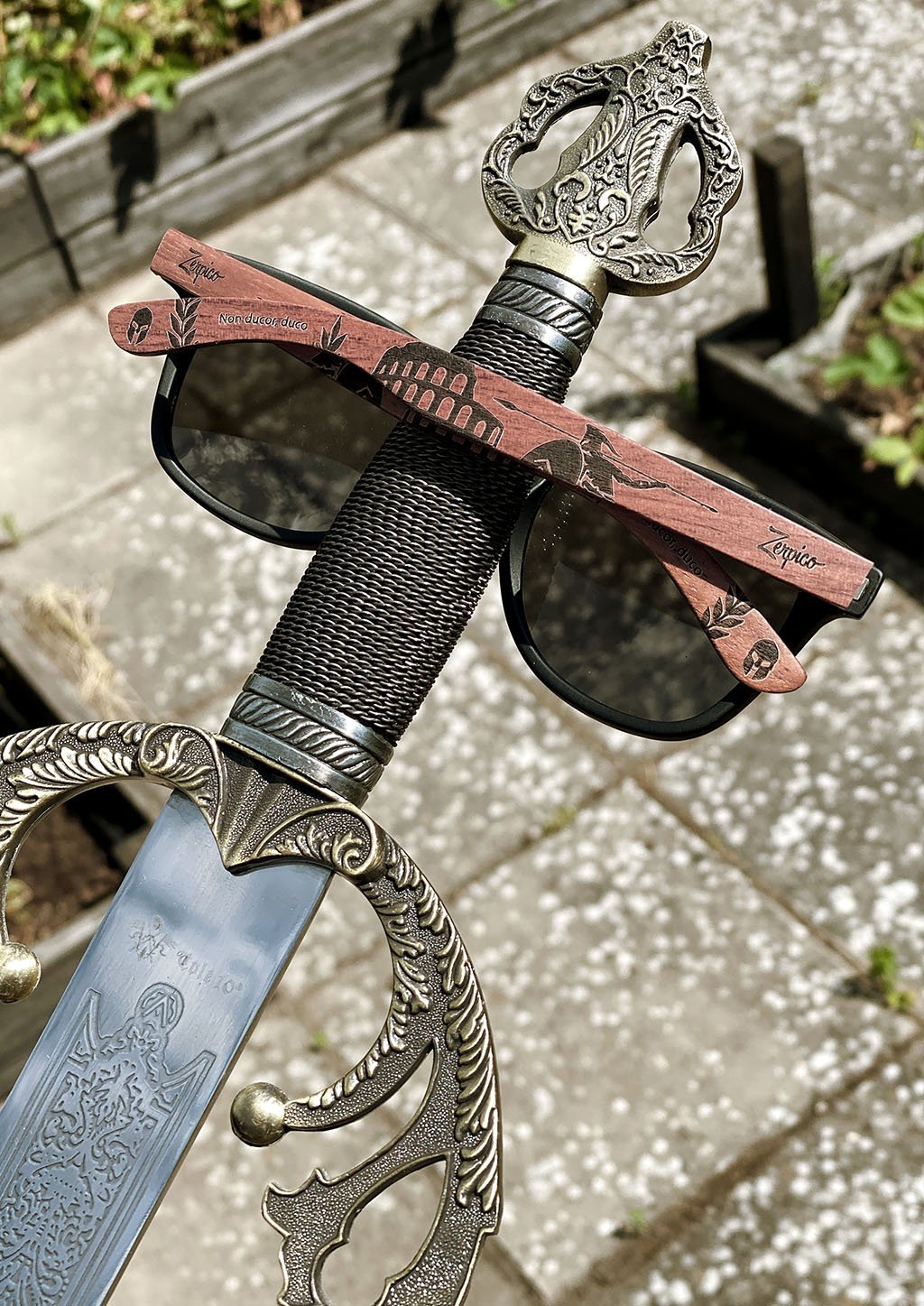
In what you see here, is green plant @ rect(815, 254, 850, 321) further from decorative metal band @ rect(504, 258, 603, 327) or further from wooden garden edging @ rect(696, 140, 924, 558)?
decorative metal band @ rect(504, 258, 603, 327)

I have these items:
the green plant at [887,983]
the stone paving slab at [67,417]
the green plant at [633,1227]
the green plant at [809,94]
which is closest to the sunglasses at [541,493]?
the green plant at [633,1227]

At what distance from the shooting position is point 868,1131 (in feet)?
8.05

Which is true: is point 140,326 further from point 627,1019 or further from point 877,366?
point 877,366

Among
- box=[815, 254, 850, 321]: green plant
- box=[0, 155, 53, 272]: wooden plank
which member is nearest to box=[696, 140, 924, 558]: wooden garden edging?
box=[815, 254, 850, 321]: green plant

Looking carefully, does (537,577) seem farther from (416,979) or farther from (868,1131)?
(868,1131)

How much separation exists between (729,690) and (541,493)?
221 mm

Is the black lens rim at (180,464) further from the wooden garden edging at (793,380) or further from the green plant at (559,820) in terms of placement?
the wooden garden edging at (793,380)

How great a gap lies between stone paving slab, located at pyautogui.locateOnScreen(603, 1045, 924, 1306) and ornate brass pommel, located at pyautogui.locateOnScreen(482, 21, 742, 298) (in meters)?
1.81

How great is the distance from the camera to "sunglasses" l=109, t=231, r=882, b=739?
1.02 m

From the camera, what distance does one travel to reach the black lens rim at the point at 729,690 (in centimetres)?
102

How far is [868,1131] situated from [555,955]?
650mm

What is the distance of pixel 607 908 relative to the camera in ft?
9.14

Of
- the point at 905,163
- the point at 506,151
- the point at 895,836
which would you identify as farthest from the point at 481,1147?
the point at 905,163

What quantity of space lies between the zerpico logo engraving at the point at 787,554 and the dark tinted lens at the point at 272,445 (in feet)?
1.32
